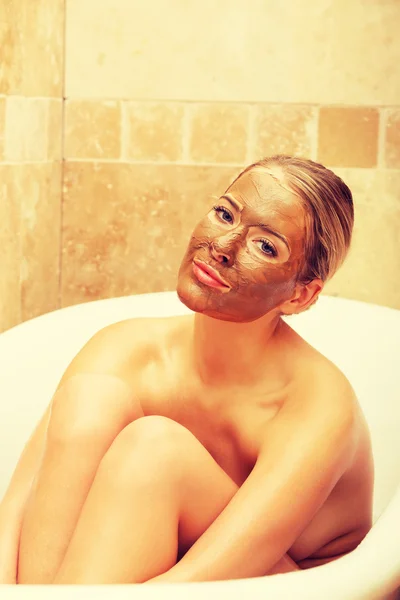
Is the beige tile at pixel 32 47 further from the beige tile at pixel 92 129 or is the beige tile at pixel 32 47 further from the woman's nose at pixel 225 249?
the woman's nose at pixel 225 249

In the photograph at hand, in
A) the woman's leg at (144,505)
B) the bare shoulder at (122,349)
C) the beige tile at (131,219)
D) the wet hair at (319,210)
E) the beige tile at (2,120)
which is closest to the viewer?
the woman's leg at (144,505)

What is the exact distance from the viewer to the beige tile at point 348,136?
2.20 metres

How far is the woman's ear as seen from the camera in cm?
124

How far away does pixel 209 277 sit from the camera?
46.6 inches

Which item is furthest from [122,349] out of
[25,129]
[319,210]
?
[25,129]

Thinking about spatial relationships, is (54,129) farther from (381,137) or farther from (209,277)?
(209,277)

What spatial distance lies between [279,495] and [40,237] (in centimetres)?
130

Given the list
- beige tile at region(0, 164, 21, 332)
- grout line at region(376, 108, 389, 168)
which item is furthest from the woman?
grout line at region(376, 108, 389, 168)

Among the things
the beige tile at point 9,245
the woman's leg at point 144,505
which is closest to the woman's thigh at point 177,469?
the woman's leg at point 144,505

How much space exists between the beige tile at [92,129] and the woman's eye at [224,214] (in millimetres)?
1113

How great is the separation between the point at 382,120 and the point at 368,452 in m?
1.20

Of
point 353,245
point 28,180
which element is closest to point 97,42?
point 28,180

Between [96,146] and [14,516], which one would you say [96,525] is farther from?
[96,146]

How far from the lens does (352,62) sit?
7.15 ft
